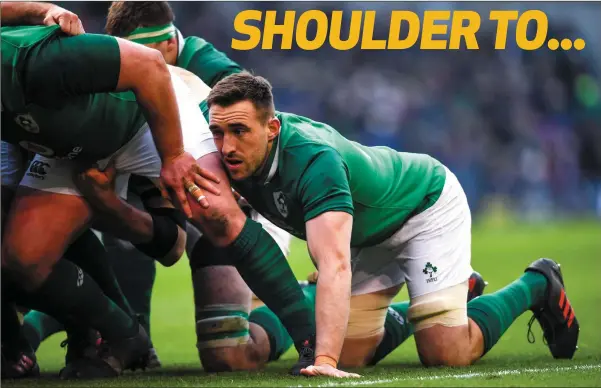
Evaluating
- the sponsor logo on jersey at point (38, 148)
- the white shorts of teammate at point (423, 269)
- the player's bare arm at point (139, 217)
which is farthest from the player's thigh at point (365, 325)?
the sponsor logo on jersey at point (38, 148)

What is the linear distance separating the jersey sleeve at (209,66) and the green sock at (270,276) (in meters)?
1.52

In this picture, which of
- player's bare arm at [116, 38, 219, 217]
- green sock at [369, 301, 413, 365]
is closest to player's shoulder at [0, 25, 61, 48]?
player's bare arm at [116, 38, 219, 217]

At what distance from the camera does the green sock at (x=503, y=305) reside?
5312 millimetres

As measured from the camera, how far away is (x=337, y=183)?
175 inches

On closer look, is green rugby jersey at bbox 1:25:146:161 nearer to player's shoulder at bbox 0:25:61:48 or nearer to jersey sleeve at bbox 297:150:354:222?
player's shoulder at bbox 0:25:61:48

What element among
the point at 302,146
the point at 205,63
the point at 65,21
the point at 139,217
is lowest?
the point at 139,217

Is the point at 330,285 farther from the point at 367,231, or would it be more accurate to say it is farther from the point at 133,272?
the point at 133,272

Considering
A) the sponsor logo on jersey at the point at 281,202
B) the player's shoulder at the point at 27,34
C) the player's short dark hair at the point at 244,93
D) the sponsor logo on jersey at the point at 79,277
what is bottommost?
the sponsor logo on jersey at the point at 79,277

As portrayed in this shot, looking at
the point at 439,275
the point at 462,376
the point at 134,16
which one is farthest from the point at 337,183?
the point at 134,16

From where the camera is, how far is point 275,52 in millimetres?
18625

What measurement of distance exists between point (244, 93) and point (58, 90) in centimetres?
82

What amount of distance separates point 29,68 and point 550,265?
3.07 metres

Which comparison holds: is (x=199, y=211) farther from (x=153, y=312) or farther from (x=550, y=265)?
(x=153, y=312)

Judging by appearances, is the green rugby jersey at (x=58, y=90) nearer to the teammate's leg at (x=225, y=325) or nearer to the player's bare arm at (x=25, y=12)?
the player's bare arm at (x=25, y=12)
